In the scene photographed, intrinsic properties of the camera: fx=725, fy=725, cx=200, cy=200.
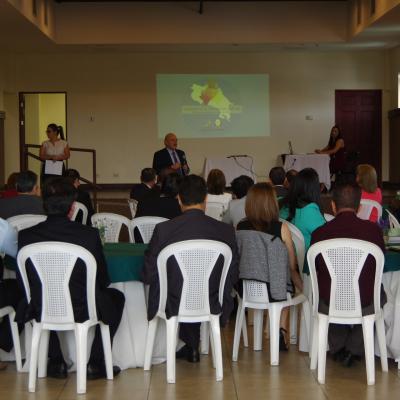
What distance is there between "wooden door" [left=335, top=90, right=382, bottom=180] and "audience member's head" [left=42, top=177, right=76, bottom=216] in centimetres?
1225

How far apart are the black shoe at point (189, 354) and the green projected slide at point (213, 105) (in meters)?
11.0

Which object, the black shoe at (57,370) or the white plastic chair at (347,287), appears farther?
the black shoe at (57,370)

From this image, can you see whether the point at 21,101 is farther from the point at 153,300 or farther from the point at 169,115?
the point at 153,300

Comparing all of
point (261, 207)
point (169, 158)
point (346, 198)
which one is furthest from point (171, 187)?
point (169, 158)

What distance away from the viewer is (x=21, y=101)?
50.1 feet

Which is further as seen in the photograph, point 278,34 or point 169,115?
point 169,115

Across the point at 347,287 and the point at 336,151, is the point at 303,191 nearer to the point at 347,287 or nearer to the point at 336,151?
the point at 347,287

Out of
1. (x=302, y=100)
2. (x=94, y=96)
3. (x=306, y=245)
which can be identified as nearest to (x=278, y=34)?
(x=302, y=100)

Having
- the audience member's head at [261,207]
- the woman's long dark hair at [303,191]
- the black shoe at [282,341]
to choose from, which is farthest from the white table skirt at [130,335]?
the woman's long dark hair at [303,191]

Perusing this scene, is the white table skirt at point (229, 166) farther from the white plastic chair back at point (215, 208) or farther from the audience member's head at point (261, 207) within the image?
the audience member's head at point (261, 207)

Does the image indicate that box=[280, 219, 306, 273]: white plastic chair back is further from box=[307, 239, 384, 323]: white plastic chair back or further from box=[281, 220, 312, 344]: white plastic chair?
box=[307, 239, 384, 323]: white plastic chair back

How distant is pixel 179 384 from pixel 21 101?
12.1 meters

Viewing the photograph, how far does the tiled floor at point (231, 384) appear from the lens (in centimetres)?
394

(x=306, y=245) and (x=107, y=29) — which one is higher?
(x=107, y=29)
